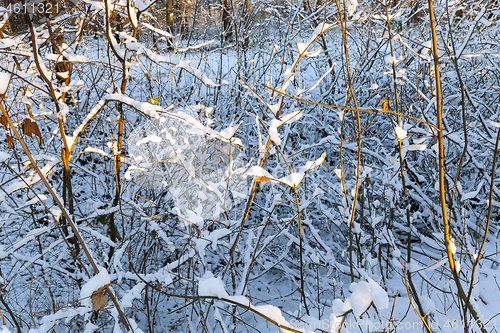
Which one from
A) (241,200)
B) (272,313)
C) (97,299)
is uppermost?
(272,313)

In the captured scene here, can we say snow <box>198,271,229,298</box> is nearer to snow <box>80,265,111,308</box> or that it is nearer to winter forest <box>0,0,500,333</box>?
winter forest <box>0,0,500,333</box>

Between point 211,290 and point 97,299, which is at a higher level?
point 211,290

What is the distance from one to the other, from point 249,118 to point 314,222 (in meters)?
1.39

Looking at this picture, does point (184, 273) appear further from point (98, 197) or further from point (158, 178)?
point (98, 197)

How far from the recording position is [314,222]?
292 centimetres

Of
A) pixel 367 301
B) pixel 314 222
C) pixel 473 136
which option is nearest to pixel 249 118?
pixel 314 222

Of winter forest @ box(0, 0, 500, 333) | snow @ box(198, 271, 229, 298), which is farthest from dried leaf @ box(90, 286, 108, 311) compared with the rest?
snow @ box(198, 271, 229, 298)

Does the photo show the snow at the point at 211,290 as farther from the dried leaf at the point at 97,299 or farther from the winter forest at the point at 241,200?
the dried leaf at the point at 97,299

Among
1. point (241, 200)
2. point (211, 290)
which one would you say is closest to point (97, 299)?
point (211, 290)

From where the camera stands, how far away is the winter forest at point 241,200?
123cm

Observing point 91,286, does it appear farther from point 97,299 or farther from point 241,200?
point 241,200

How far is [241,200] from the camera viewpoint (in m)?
2.66

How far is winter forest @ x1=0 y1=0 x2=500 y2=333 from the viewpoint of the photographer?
48.5 inches

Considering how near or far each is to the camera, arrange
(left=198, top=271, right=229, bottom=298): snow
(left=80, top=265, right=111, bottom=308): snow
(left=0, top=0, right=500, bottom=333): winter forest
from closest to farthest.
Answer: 1. (left=198, top=271, right=229, bottom=298): snow
2. (left=80, top=265, right=111, bottom=308): snow
3. (left=0, top=0, right=500, bottom=333): winter forest
